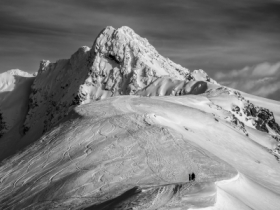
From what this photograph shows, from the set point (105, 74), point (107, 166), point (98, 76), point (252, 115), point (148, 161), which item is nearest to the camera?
point (107, 166)

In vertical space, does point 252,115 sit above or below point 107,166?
above

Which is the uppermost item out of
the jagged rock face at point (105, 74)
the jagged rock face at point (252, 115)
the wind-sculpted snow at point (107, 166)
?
the jagged rock face at point (105, 74)

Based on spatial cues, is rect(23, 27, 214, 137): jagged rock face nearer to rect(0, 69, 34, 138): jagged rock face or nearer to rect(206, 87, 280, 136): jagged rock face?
rect(0, 69, 34, 138): jagged rock face

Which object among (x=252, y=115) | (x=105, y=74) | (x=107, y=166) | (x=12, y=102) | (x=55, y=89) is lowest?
(x=107, y=166)

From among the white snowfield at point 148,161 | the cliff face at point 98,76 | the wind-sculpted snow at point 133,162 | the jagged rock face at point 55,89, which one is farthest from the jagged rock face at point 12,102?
the wind-sculpted snow at point 133,162

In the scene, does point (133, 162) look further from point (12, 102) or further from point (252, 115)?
point (12, 102)

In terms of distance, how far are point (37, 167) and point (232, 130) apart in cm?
2001

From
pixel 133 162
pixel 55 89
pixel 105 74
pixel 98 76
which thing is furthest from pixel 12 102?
pixel 133 162

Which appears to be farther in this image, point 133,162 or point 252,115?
point 252,115

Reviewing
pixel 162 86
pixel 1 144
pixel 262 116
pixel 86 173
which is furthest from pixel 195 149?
pixel 1 144

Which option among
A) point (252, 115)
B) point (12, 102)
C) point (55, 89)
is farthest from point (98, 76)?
point (252, 115)

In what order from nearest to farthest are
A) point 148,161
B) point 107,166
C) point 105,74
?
1. point 107,166
2. point 148,161
3. point 105,74

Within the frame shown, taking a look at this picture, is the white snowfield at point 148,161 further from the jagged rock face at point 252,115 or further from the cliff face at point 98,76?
the cliff face at point 98,76

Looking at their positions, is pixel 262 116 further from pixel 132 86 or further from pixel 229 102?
pixel 132 86
